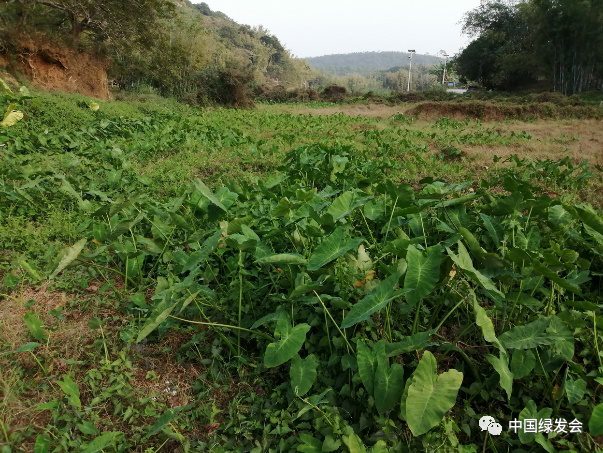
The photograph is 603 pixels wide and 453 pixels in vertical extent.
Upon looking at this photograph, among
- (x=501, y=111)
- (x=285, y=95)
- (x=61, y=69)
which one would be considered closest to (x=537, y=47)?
(x=501, y=111)

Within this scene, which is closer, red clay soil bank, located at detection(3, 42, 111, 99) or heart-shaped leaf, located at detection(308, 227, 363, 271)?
heart-shaped leaf, located at detection(308, 227, 363, 271)

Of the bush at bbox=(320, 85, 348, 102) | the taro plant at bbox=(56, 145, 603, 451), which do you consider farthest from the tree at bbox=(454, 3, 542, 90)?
the taro plant at bbox=(56, 145, 603, 451)

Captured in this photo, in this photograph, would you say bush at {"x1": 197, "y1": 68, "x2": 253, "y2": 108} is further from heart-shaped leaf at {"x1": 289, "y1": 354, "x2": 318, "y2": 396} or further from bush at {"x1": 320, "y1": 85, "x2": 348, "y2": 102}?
heart-shaped leaf at {"x1": 289, "y1": 354, "x2": 318, "y2": 396}

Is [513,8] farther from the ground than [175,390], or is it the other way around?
[513,8]

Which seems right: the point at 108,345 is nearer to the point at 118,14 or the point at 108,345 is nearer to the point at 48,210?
the point at 48,210

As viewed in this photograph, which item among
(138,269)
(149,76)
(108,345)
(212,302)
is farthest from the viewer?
(149,76)

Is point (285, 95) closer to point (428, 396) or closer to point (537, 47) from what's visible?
point (537, 47)

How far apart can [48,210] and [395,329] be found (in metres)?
3.12

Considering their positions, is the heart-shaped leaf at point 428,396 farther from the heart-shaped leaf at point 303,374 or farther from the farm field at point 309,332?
the heart-shaped leaf at point 303,374

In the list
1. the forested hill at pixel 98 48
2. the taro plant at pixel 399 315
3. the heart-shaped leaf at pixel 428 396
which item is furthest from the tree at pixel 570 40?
the heart-shaped leaf at pixel 428 396

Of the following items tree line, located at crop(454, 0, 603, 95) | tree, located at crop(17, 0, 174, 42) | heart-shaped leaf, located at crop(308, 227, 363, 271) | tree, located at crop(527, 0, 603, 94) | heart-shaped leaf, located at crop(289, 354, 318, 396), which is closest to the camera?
heart-shaped leaf, located at crop(289, 354, 318, 396)

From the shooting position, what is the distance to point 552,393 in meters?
1.61

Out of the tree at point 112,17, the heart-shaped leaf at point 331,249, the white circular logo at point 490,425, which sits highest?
the tree at point 112,17

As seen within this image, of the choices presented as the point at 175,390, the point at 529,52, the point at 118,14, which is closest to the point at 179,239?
the point at 175,390
